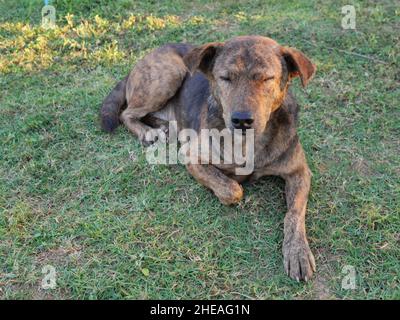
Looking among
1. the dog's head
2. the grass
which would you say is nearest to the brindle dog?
the dog's head

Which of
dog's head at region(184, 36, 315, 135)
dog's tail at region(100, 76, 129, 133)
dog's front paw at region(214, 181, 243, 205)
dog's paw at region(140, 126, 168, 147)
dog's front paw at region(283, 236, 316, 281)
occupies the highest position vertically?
dog's head at region(184, 36, 315, 135)

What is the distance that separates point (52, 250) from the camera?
3.83 meters

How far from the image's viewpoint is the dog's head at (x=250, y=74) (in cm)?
369

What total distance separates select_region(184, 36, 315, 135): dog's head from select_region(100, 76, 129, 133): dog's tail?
1463mm

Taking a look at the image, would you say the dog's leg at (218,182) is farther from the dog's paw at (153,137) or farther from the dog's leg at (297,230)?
the dog's paw at (153,137)

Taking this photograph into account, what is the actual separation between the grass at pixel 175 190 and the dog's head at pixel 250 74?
2.88 feet

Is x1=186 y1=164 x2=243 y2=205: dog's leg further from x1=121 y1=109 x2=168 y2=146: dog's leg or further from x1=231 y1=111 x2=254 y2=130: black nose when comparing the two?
x1=121 y1=109 x2=168 y2=146: dog's leg

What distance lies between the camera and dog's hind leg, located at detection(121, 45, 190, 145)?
527 cm

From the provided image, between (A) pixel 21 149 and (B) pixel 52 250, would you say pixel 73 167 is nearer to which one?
(A) pixel 21 149

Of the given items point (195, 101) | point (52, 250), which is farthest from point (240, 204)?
point (52, 250)

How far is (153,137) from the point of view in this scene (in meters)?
5.05

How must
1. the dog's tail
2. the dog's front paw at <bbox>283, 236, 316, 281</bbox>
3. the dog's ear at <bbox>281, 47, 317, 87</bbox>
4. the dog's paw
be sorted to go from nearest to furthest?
the dog's front paw at <bbox>283, 236, 316, 281</bbox> → the dog's ear at <bbox>281, 47, 317, 87</bbox> → the dog's paw → the dog's tail

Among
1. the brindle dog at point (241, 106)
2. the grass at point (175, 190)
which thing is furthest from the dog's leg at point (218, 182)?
the grass at point (175, 190)

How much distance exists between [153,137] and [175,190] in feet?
2.89
